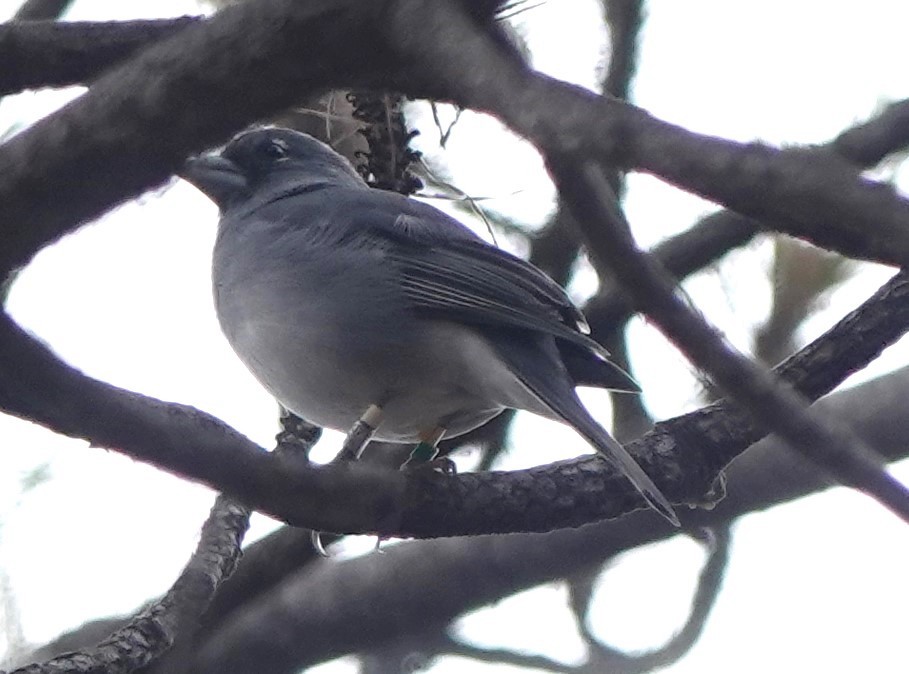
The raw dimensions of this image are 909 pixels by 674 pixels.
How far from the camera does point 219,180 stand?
5.03 meters

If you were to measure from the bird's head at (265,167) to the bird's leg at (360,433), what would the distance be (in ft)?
4.14

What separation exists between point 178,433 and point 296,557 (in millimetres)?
2184

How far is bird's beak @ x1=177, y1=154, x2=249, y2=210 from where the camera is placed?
5.03 m

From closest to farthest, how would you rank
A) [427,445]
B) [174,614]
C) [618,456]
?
[618,456] < [174,614] < [427,445]

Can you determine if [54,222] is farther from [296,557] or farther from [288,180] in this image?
[288,180]

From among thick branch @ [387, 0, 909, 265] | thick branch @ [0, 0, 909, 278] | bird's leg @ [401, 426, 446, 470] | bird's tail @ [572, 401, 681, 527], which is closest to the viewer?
thick branch @ [387, 0, 909, 265]

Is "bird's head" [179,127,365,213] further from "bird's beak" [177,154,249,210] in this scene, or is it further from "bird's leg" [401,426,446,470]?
"bird's leg" [401,426,446,470]

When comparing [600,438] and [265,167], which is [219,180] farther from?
[600,438]

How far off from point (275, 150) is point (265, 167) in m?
0.08

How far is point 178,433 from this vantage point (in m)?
2.20

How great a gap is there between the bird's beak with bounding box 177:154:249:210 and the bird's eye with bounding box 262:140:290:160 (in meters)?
0.13

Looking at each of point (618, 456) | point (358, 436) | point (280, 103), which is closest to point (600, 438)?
point (618, 456)

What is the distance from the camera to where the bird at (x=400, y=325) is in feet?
12.5

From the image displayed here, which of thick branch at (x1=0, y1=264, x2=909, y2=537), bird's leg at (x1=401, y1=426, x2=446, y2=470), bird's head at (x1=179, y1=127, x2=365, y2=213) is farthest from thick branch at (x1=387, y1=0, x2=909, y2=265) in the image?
bird's head at (x1=179, y1=127, x2=365, y2=213)
